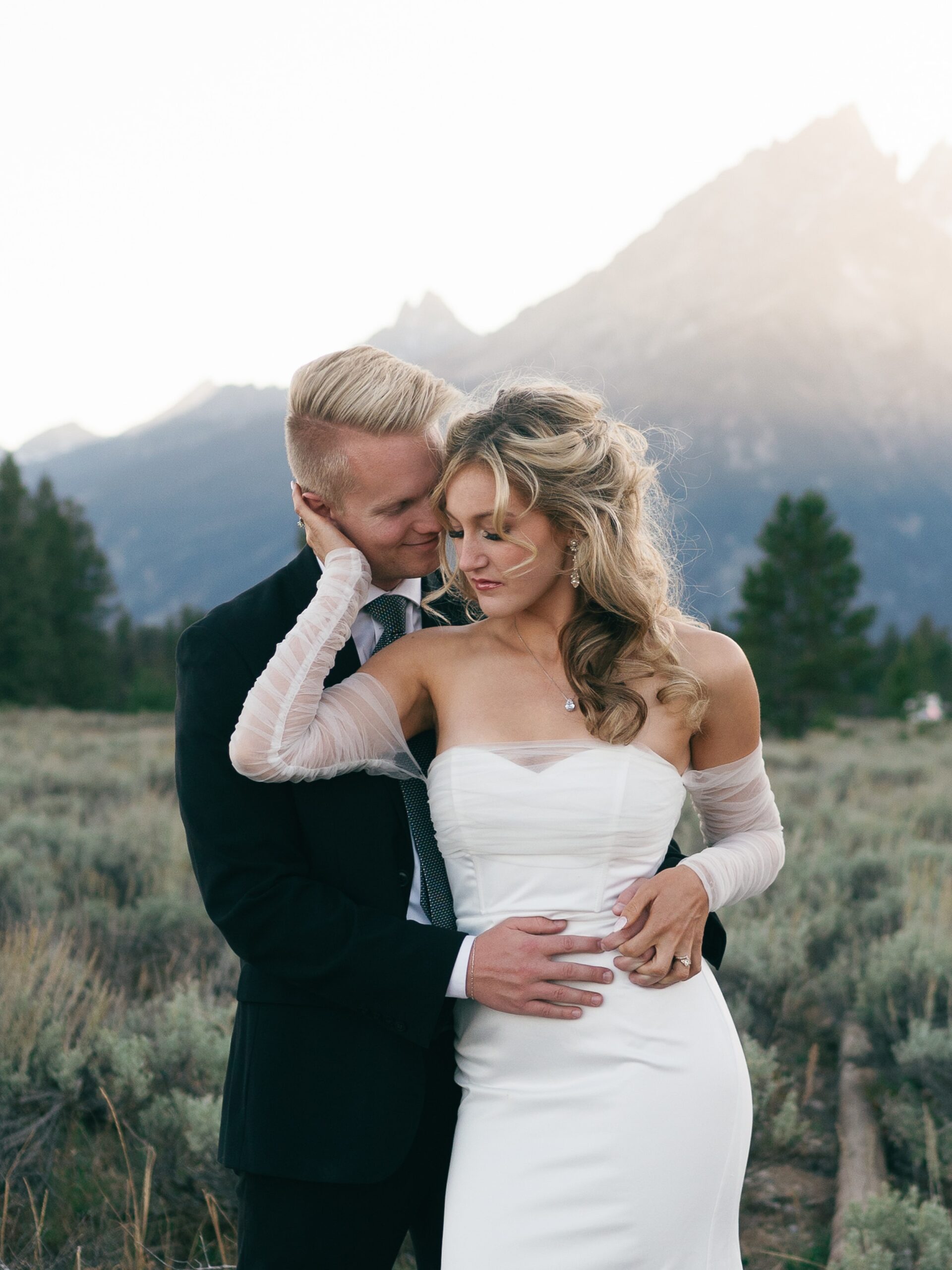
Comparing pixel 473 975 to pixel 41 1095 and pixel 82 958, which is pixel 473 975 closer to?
pixel 41 1095

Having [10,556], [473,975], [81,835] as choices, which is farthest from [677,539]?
[10,556]

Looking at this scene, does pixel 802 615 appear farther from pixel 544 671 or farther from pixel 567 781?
pixel 567 781

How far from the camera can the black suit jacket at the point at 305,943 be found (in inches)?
81.0

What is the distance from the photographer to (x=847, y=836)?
333 inches

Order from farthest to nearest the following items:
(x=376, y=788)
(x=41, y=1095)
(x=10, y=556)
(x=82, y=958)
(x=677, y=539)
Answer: (x=10, y=556), (x=82, y=958), (x=41, y=1095), (x=677, y=539), (x=376, y=788)

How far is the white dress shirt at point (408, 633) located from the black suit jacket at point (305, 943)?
3cm

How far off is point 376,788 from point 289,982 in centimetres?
45

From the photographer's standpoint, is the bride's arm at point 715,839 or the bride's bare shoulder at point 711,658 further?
the bride's bare shoulder at point 711,658

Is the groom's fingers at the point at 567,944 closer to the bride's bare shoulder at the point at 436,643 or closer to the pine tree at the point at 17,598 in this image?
the bride's bare shoulder at the point at 436,643

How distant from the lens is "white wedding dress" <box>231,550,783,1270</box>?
2047 mm

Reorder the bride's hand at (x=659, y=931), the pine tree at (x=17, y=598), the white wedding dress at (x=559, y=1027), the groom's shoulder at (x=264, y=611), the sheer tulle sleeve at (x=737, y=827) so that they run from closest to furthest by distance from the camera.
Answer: the white wedding dress at (x=559, y=1027) < the bride's hand at (x=659, y=931) < the groom's shoulder at (x=264, y=611) < the sheer tulle sleeve at (x=737, y=827) < the pine tree at (x=17, y=598)

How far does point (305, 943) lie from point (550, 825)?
0.56m

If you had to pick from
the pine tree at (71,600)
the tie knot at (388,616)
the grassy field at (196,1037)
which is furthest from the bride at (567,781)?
the pine tree at (71,600)

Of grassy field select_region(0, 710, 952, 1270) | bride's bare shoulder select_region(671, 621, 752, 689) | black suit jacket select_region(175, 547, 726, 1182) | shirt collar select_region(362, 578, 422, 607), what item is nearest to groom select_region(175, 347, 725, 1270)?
black suit jacket select_region(175, 547, 726, 1182)
